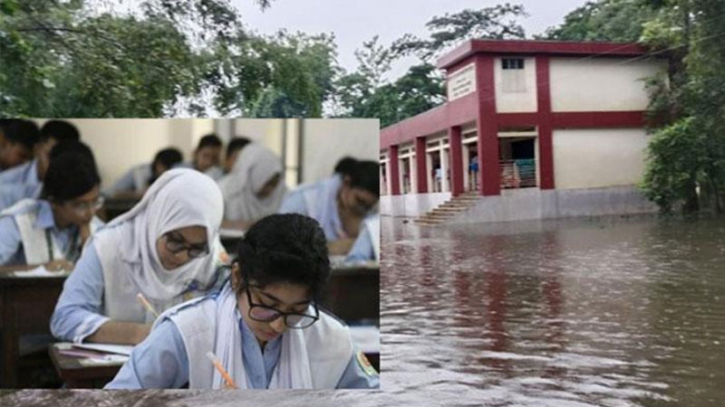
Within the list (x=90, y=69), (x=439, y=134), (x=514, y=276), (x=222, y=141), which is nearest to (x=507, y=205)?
(x=439, y=134)

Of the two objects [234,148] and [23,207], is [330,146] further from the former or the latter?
[23,207]

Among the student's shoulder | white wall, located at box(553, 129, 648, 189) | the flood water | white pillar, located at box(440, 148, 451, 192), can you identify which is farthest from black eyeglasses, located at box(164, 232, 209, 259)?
white pillar, located at box(440, 148, 451, 192)

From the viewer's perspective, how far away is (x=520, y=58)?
1688 cm

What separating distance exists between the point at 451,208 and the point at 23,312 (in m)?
15.8

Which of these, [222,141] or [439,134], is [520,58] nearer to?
[439,134]

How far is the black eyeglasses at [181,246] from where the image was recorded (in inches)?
112

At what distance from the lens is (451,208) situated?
18.3m

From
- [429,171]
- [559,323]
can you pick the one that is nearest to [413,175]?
[429,171]

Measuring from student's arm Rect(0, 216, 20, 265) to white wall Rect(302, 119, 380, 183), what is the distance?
39.8 inches

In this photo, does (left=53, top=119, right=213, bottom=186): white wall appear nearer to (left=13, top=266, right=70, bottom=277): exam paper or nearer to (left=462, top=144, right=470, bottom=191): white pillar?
(left=13, top=266, right=70, bottom=277): exam paper

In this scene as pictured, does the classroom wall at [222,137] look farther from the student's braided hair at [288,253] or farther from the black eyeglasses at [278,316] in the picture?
the black eyeglasses at [278,316]

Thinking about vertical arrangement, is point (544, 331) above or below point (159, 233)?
below

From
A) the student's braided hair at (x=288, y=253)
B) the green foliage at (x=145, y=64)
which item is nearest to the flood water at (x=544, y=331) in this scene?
the student's braided hair at (x=288, y=253)

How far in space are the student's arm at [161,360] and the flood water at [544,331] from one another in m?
0.71
